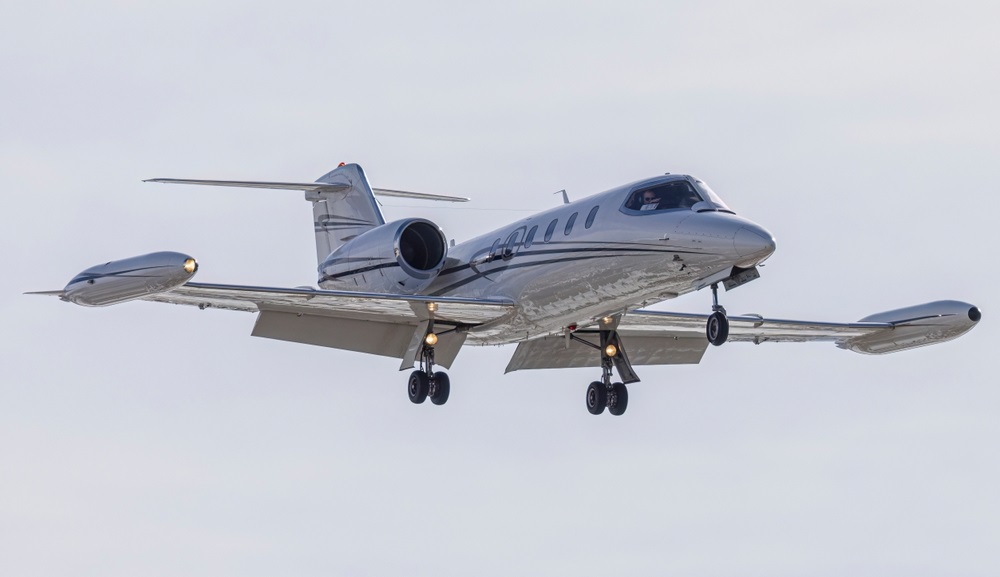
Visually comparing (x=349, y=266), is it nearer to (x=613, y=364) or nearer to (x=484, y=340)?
(x=484, y=340)

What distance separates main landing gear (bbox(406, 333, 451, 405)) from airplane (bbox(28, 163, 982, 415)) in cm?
3

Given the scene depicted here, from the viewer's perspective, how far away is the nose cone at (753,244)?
26.2 meters

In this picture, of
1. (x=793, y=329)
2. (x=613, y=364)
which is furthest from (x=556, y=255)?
(x=793, y=329)

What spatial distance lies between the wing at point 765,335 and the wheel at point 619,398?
4.24 feet

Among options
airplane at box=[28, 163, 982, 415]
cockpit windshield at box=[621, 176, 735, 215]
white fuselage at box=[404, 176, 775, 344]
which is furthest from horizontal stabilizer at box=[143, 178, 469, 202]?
cockpit windshield at box=[621, 176, 735, 215]

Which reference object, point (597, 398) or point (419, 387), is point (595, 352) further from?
point (419, 387)

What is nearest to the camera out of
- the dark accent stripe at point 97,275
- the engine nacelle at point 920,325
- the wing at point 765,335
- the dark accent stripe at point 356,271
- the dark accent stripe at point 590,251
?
the dark accent stripe at point 97,275

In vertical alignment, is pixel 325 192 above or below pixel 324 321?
above

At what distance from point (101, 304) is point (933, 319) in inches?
695

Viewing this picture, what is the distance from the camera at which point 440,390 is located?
103 feet

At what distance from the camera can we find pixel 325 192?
122 feet

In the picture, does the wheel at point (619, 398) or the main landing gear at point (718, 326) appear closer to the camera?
the main landing gear at point (718, 326)

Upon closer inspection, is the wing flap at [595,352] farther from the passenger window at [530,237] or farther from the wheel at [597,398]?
the passenger window at [530,237]

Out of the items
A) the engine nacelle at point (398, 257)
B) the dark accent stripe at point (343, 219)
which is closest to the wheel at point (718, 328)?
the engine nacelle at point (398, 257)
